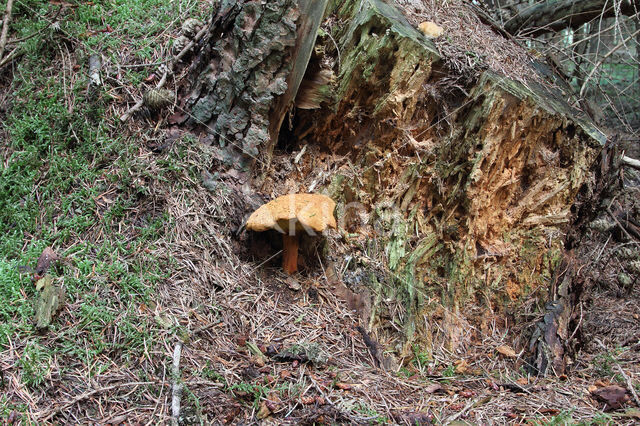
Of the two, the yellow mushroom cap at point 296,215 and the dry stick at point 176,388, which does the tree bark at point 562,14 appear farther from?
the dry stick at point 176,388

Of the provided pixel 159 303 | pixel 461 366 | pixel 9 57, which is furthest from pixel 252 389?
pixel 9 57

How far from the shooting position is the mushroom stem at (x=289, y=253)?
2.98m

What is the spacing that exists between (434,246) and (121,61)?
8.85ft

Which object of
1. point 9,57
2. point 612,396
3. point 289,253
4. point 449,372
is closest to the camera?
point 612,396

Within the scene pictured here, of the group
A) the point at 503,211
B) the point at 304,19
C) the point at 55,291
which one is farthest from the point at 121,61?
the point at 503,211

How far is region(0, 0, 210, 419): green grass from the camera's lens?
240cm

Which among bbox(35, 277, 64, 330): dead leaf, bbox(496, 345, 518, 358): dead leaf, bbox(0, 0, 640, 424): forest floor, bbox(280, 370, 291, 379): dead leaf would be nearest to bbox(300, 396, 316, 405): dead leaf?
bbox(0, 0, 640, 424): forest floor

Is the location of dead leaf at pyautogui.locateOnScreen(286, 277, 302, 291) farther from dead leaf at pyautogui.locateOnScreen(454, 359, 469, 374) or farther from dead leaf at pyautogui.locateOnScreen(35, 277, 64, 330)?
dead leaf at pyautogui.locateOnScreen(35, 277, 64, 330)

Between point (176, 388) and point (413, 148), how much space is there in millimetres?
2130

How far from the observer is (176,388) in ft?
7.17

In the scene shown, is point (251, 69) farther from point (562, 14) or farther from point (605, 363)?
point (562, 14)

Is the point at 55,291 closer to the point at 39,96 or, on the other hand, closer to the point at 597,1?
the point at 39,96

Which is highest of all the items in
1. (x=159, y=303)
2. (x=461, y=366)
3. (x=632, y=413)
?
(x=632, y=413)

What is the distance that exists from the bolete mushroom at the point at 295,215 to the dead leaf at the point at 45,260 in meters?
1.15
